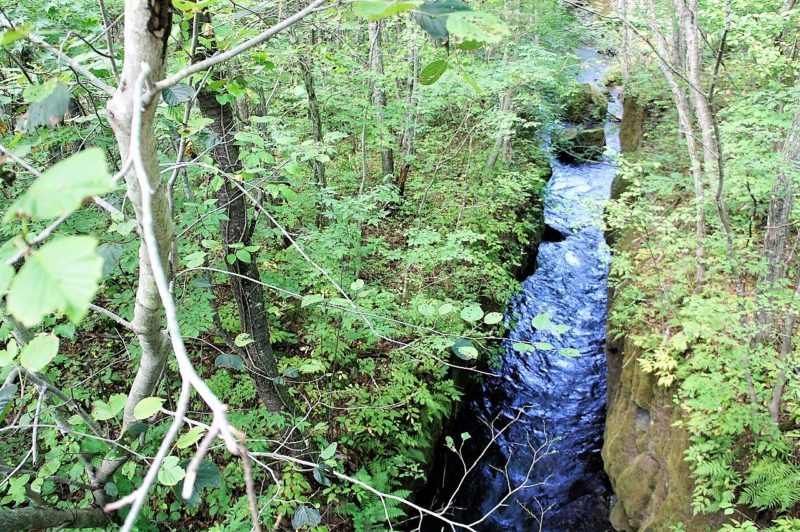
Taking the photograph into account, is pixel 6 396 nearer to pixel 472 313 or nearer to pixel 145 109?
pixel 145 109

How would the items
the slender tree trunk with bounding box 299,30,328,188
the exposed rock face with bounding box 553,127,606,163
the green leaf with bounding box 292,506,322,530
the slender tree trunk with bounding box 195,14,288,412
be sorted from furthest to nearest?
the exposed rock face with bounding box 553,127,606,163 < the slender tree trunk with bounding box 299,30,328,188 < the slender tree trunk with bounding box 195,14,288,412 < the green leaf with bounding box 292,506,322,530

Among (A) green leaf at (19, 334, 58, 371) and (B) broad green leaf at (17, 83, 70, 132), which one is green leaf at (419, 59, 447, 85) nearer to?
(B) broad green leaf at (17, 83, 70, 132)

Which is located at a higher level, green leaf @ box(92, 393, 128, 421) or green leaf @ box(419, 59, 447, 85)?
green leaf @ box(419, 59, 447, 85)

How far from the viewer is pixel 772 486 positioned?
3662 mm

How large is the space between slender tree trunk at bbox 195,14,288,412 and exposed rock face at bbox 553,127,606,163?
12.1 metres

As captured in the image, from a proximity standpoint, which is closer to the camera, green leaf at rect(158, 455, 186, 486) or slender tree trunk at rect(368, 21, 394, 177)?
green leaf at rect(158, 455, 186, 486)

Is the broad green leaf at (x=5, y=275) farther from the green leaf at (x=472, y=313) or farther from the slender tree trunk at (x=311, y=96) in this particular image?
the slender tree trunk at (x=311, y=96)

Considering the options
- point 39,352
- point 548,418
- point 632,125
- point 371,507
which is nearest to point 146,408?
point 39,352

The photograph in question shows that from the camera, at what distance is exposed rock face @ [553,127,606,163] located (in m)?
13.4

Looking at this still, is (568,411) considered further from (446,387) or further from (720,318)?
(720,318)

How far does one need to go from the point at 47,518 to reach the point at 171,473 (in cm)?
98

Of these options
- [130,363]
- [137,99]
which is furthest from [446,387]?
[137,99]

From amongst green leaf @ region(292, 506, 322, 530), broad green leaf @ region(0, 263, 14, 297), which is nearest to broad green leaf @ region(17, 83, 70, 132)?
broad green leaf @ region(0, 263, 14, 297)

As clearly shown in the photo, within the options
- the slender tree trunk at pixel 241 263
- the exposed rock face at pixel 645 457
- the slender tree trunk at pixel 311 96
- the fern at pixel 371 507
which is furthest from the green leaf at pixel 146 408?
the exposed rock face at pixel 645 457
